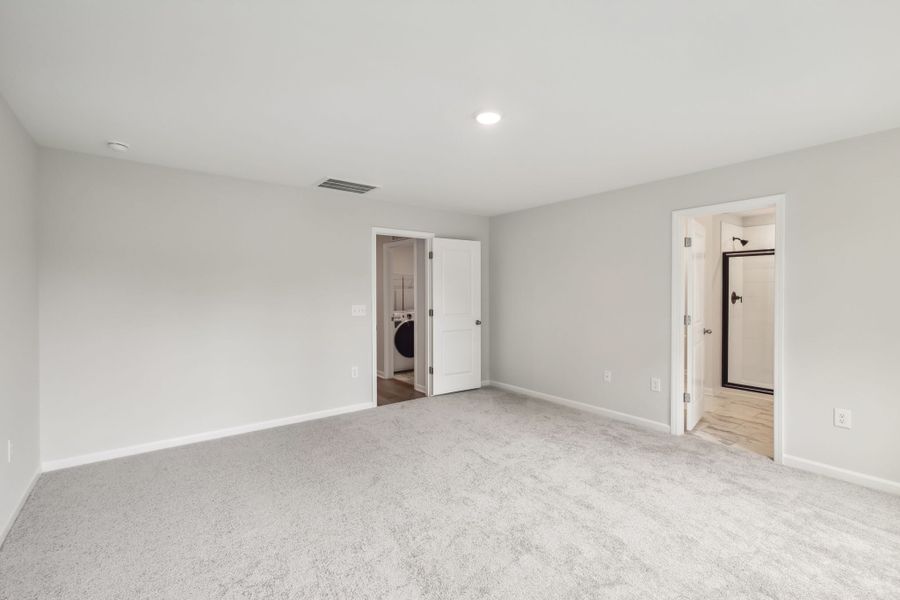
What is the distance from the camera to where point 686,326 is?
12.1 feet

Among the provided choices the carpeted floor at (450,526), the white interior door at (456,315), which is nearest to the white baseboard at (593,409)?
the carpeted floor at (450,526)

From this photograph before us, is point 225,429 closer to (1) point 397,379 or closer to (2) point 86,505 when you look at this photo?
(2) point 86,505

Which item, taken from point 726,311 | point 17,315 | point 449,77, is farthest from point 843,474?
point 17,315

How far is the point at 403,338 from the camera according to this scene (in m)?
6.67

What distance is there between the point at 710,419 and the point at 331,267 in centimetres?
416

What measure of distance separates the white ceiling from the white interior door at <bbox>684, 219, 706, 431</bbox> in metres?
0.90

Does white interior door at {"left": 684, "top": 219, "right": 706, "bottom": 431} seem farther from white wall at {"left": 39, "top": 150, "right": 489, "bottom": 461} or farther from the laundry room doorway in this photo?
white wall at {"left": 39, "top": 150, "right": 489, "bottom": 461}

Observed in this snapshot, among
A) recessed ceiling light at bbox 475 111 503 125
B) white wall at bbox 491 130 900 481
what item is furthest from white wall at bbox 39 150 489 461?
recessed ceiling light at bbox 475 111 503 125

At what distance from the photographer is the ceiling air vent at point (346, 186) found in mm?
3826

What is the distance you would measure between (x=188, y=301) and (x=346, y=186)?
1729 mm

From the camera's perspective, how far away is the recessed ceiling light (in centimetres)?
236

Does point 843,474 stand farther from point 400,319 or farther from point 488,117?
point 400,319

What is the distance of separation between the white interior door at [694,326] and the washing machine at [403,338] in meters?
3.86

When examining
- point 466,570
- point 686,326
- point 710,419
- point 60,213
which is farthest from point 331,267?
A: point 710,419
